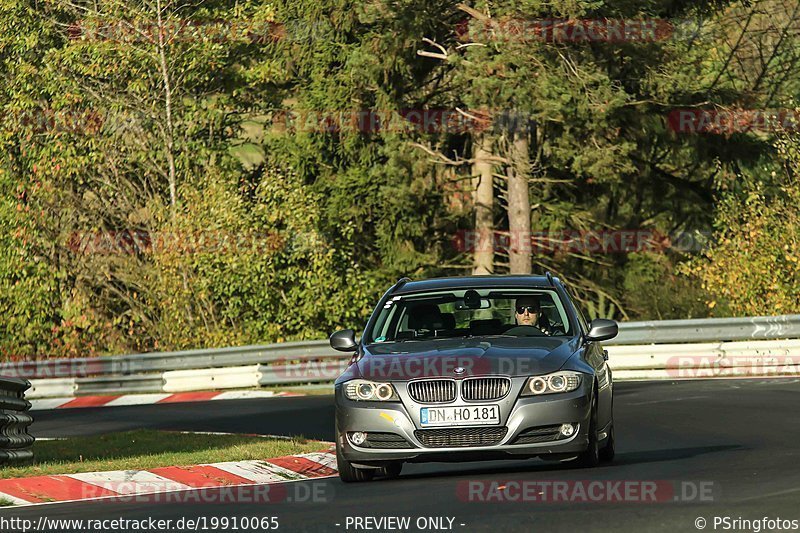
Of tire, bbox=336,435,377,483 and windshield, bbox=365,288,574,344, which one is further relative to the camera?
windshield, bbox=365,288,574,344

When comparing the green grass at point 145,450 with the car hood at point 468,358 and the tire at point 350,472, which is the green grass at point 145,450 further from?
the car hood at point 468,358

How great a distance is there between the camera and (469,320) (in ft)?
42.4

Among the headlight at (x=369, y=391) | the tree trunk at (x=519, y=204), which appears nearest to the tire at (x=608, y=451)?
the headlight at (x=369, y=391)

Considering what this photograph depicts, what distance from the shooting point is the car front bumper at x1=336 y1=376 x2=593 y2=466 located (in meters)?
11.4

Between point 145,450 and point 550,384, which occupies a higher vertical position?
point 550,384

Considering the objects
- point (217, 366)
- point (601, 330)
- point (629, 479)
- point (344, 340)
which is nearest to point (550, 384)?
point (629, 479)

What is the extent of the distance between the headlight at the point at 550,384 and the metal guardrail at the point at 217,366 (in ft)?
46.3

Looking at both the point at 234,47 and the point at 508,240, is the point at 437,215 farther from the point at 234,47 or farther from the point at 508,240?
the point at 234,47

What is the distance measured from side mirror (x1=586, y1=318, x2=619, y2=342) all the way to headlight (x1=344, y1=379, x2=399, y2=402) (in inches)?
70.5

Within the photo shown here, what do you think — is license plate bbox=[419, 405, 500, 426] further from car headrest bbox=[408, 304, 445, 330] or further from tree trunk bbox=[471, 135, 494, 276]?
tree trunk bbox=[471, 135, 494, 276]

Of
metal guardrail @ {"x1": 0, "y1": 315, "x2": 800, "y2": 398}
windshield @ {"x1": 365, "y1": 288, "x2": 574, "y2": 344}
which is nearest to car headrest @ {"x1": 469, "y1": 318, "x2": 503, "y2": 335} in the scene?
windshield @ {"x1": 365, "y1": 288, "x2": 574, "y2": 344}

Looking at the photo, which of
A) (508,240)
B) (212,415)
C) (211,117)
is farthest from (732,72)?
(212,415)

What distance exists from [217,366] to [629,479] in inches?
756

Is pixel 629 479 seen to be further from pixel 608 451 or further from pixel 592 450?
pixel 608 451
